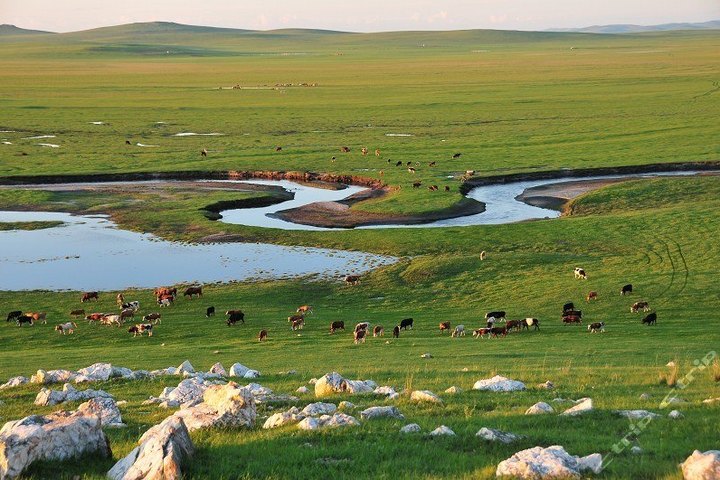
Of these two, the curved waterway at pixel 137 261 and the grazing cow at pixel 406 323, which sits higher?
the grazing cow at pixel 406 323

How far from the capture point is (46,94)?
5719 inches

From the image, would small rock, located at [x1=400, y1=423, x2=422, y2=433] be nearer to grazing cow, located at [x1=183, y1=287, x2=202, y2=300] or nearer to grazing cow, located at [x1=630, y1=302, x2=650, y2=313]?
grazing cow, located at [x1=630, y1=302, x2=650, y2=313]

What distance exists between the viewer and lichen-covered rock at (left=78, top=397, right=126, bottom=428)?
13711mm

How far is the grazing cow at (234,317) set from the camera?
3338 centimetres

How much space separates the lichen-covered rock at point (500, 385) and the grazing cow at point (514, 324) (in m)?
13.8

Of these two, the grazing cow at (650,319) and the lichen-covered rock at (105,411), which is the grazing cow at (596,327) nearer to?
the grazing cow at (650,319)

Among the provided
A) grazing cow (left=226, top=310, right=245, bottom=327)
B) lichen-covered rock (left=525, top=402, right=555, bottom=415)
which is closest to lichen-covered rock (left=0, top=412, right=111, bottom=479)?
lichen-covered rock (left=525, top=402, right=555, bottom=415)

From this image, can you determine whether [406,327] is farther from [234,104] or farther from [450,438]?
[234,104]

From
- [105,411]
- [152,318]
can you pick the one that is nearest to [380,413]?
[105,411]

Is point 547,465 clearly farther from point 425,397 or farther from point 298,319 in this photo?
point 298,319

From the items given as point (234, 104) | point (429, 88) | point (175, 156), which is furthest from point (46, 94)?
point (175, 156)

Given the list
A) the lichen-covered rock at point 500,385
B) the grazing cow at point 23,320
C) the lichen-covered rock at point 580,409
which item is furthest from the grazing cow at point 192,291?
the lichen-covered rock at point 580,409

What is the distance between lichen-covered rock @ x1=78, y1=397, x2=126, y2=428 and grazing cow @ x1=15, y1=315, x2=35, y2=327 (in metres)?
21.3

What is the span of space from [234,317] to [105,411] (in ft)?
63.8
